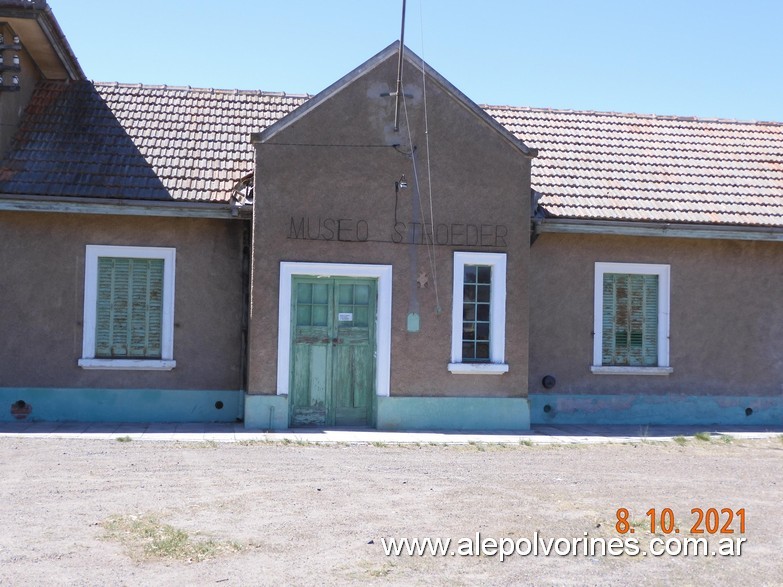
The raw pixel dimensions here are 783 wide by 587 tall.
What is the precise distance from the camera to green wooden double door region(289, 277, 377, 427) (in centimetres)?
1349

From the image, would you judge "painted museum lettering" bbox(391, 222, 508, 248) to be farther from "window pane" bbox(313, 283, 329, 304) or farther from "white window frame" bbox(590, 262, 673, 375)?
"white window frame" bbox(590, 262, 673, 375)

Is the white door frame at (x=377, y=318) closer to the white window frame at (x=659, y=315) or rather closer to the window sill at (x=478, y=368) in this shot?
the window sill at (x=478, y=368)

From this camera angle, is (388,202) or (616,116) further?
(616,116)

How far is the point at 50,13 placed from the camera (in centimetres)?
1373

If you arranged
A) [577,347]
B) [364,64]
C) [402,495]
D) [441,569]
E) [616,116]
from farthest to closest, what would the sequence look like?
1. [616,116]
2. [577,347]
3. [364,64]
4. [402,495]
5. [441,569]

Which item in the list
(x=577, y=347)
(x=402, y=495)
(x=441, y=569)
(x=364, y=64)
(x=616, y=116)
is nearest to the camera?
(x=441, y=569)

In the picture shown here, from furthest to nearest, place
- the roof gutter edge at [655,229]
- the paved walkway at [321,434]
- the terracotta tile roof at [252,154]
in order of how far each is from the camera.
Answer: the roof gutter edge at [655,229], the terracotta tile roof at [252,154], the paved walkway at [321,434]

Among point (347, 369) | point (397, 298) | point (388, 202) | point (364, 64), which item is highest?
point (364, 64)

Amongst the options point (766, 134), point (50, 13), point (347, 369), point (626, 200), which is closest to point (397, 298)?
point (347, 369)

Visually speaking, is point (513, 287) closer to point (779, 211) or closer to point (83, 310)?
point (779, 211)

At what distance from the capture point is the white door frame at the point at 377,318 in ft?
43.1

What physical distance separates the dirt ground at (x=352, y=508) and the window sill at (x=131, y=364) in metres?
1.93

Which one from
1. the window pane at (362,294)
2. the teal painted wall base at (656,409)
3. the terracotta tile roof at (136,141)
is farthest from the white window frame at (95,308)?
the teal painted wall base at (656,409)

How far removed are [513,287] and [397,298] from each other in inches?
66.2
